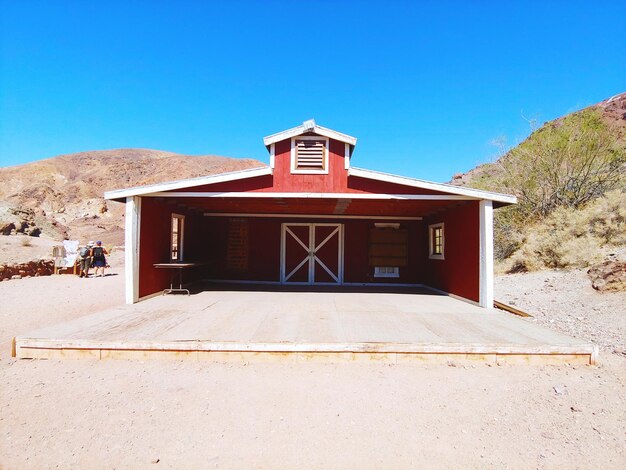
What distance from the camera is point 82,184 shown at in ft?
157

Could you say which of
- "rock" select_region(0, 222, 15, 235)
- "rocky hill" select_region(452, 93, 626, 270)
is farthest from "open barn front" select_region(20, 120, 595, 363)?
"rock" select_region(0, 222, 15, 235)

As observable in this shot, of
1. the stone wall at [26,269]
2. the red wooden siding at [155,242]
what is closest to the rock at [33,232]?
the stone wall at [26,269]

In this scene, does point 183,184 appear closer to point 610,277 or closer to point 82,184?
point 610,277

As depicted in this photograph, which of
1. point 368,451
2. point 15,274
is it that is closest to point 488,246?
point 368,451

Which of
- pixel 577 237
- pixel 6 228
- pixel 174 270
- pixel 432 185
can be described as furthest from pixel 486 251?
pixel 6 228

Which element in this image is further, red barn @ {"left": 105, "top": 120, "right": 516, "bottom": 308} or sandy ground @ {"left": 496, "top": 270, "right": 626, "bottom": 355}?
red barn @ {"left": 105, "top": 120, "right": 516, "bottom": 308}

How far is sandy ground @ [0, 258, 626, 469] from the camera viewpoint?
289 centimetres

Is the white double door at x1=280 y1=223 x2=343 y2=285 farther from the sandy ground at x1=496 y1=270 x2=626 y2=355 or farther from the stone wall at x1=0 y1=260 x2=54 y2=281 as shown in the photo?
the stone wall at x1=0 y1=260 x2=54 y2=281

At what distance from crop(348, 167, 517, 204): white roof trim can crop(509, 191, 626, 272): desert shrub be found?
480 centimetres

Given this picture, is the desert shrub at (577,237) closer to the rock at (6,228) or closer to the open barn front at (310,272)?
the open barn front at (310,272)

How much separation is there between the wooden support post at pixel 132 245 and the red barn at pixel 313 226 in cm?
2

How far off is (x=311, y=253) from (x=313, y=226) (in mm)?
851

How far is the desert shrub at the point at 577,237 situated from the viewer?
34.1 ft

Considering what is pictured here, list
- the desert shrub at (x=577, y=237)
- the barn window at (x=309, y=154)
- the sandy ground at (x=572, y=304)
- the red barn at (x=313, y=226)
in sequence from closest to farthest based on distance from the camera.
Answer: the sandy ground at (x=572, y=304) < the red barn at (x=313, y=226) < the barn window at (x=309, y=154) < the desert shrub at (x=577, y=237)
